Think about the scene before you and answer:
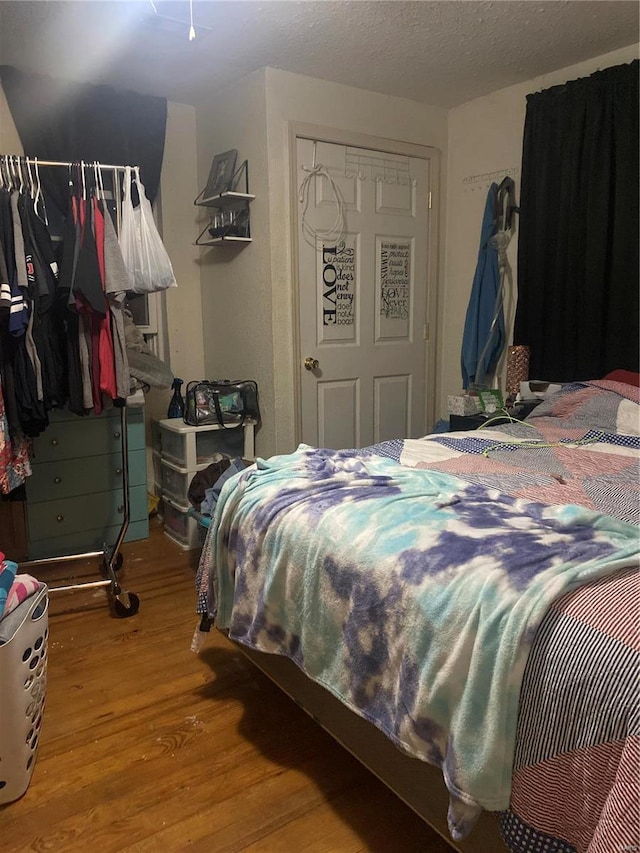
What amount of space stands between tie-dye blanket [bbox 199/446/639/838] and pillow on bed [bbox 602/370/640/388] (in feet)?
4.85

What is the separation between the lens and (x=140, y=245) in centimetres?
260

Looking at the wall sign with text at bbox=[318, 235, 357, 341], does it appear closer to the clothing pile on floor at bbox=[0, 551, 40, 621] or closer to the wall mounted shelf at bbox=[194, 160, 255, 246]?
the wall mounted shelf at bbox=[194, 160, 255, 246]

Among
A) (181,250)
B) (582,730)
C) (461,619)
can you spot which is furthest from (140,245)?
(582,730)

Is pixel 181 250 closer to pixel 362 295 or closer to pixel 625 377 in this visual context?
pixel 362 295

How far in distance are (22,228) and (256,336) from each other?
4.69ft

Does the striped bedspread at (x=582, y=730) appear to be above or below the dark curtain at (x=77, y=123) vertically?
below

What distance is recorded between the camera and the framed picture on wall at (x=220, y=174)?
11.5 ft

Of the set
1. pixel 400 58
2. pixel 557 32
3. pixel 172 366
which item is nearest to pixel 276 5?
pixel 400 58

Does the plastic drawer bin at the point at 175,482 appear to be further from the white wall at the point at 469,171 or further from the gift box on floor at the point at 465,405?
the white wall at the point at 469,171

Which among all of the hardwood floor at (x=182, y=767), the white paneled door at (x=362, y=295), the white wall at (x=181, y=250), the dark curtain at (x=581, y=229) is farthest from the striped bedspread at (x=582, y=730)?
the white wall at (x=181, y=250)

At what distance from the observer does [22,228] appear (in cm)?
236

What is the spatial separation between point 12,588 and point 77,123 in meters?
2.55

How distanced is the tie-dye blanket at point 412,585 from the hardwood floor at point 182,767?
368mm

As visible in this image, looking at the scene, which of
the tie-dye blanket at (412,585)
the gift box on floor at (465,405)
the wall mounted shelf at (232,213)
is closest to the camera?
the tie-dye blanket at (412,585)
